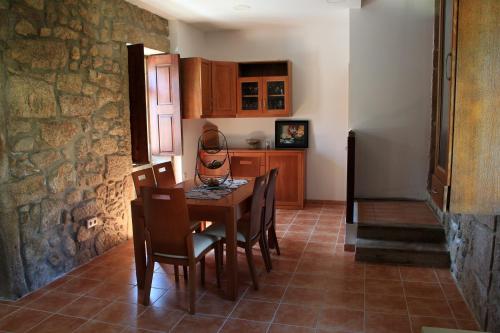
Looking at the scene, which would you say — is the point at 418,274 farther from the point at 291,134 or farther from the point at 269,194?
the point at 291,134

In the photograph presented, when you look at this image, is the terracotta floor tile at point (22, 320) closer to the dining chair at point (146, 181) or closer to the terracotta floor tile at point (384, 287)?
the dining chair at point (146, 181)

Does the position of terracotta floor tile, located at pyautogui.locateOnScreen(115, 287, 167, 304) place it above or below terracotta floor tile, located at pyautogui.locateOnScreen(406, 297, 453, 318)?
above

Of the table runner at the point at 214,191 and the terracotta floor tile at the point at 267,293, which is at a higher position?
the table runner at the point at 214,191

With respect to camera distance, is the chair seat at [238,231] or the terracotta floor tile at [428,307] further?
the chair seat at [238,231]

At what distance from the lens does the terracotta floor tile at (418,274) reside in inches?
135

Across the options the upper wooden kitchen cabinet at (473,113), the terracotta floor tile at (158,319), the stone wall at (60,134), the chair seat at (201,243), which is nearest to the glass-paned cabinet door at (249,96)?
the stone wall at (60,134)

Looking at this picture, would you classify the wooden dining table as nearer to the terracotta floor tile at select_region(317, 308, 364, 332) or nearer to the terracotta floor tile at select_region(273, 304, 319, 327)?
the terracotta floor tile at select_region(273, 304, 319, 327)

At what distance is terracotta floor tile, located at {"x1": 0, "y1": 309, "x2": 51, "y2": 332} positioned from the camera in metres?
2.71

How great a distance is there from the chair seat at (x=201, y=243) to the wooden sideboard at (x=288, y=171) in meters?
2.71

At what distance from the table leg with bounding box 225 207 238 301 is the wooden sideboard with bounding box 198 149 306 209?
2.93 m

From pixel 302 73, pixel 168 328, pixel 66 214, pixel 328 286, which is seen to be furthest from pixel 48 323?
pixel 302 73

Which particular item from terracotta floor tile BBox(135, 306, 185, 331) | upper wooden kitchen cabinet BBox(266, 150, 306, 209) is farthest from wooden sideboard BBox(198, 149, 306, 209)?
terracotta floor tile BBox(135, 306, 185, 331)

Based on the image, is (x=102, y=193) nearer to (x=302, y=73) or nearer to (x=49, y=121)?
(x=49, y=121)

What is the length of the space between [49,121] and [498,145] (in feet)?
10.7
